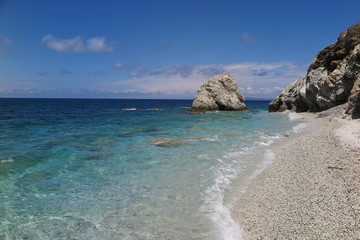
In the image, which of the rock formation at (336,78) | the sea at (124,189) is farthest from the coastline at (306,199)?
the rock formation at (336,78)

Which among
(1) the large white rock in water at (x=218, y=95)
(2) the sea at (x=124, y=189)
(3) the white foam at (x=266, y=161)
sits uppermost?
(1) the large white rock in water at (x=218, y=95)

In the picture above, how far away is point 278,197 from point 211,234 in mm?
2987

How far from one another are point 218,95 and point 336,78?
1248 inches

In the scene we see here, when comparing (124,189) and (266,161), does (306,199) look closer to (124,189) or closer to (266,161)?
(266,161)

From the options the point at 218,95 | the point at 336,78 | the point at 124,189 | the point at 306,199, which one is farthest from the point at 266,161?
the point at 218,95

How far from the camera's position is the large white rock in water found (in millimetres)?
62406

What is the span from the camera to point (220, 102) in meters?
62.7

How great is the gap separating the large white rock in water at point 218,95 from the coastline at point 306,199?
49.7 meters

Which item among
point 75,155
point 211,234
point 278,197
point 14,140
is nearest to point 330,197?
point 278,197

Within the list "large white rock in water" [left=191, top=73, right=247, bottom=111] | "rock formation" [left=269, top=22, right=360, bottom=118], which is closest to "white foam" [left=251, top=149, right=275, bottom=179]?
"rock formation" [left=269, top=22, right=360, bottom=118]

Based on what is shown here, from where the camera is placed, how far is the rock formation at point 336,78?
92.9ft

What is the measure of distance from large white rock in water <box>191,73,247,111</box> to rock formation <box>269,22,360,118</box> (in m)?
16.8

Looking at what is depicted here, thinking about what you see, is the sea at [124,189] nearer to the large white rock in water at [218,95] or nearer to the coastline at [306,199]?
the coastline at [306,199]

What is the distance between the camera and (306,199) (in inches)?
306
